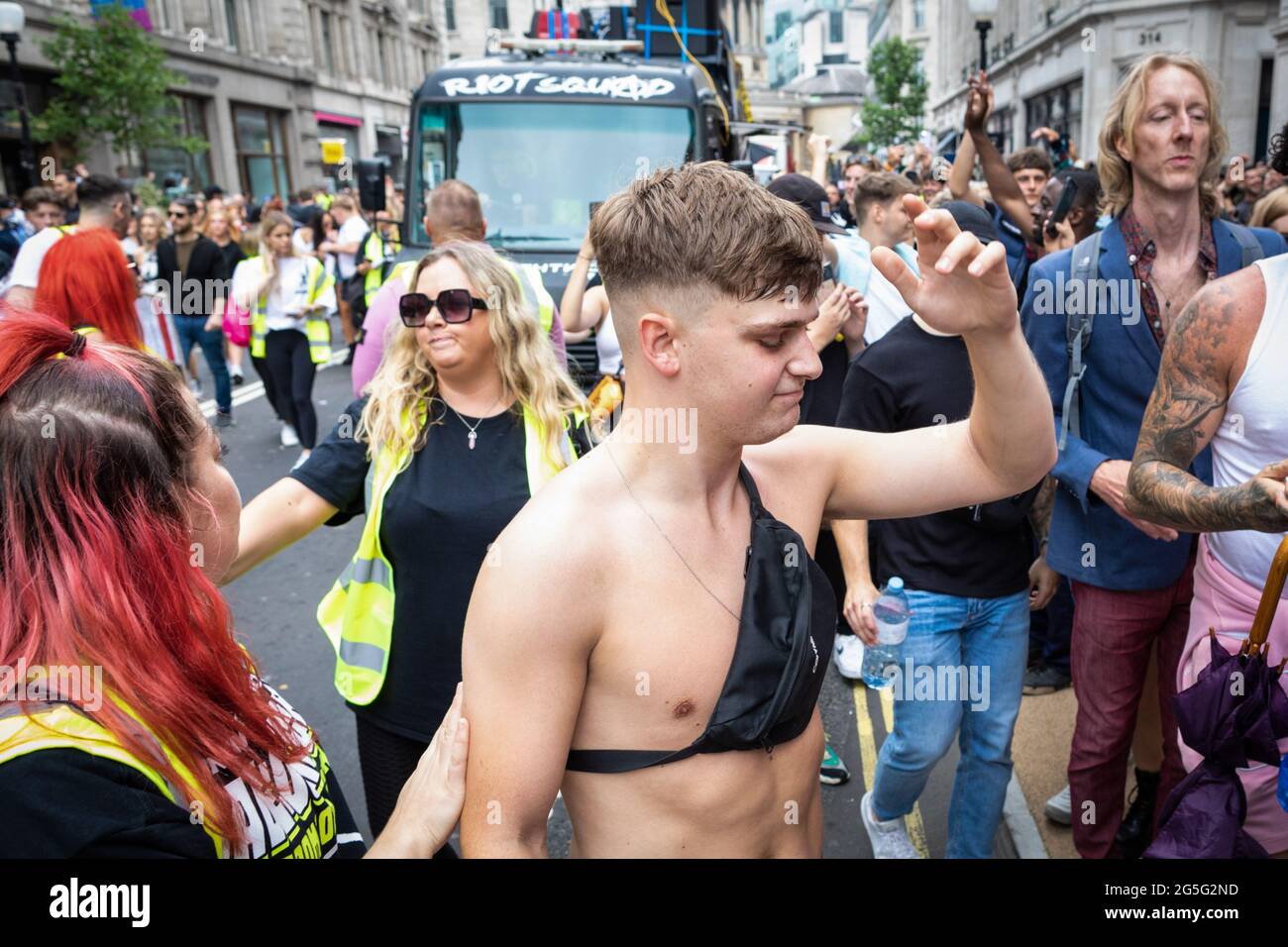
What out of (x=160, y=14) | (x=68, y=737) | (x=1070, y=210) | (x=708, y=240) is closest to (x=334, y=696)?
(x=68, y=737)

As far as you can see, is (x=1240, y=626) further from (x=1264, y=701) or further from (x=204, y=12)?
(x=204, y=12)

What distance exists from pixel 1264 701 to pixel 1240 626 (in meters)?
0.51

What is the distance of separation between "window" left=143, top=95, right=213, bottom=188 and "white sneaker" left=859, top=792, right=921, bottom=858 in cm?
2863

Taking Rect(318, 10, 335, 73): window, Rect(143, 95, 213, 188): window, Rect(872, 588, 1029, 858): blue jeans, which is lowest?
Rect(872, 588, 1029, 858): blue jeans

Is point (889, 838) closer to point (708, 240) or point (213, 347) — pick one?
point (708, 240)

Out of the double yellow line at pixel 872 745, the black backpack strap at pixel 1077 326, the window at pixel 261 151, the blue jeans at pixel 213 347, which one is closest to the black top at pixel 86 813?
the black backpack strap at pixel 1077 326

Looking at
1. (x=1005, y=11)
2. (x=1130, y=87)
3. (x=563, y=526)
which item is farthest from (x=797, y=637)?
(x=1005, y=11)

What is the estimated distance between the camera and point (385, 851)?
1.47 metres

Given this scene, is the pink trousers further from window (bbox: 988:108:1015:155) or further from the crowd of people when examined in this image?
window (bbox: 988:108:1015:155)

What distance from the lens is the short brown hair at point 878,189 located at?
510 centimetres

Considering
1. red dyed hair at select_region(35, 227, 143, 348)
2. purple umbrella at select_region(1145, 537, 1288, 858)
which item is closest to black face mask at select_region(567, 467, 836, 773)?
purple umbrella at select_region(1145, 537, 1288, 858)

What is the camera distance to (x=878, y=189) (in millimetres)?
5152

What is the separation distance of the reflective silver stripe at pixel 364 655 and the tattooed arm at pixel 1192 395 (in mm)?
2052

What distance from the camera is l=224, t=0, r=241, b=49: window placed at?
3325 centimetres
